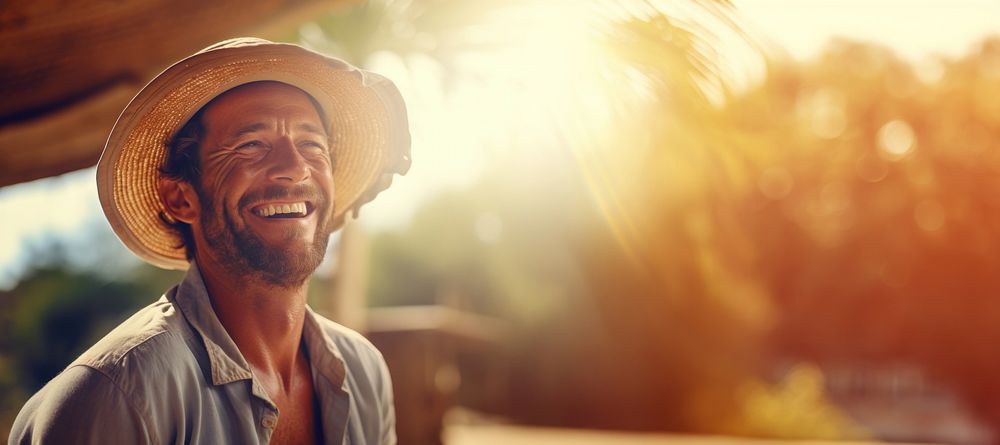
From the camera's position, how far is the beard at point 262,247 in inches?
65.6

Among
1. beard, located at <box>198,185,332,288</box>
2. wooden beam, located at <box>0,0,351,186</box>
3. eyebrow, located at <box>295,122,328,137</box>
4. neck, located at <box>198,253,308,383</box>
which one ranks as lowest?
neck, located at <box>198,253,308,383</box>

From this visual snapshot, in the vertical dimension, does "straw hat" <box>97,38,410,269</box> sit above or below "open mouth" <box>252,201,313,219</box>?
above

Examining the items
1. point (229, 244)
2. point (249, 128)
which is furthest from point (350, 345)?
point (249, 128)

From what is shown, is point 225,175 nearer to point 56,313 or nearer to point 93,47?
point 93,47

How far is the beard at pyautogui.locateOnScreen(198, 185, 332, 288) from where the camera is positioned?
1.67m

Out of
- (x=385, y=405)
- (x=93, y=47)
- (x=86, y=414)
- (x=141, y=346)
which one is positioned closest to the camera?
(x=86, y=414)

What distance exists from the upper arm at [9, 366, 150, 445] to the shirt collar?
204mm

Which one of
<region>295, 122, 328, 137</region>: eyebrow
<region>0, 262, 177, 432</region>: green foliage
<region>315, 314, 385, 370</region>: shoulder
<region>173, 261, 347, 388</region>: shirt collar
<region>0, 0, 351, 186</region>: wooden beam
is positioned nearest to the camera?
<region>173, 261, 347, 388</region>: shirt collar

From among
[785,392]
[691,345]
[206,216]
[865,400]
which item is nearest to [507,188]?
[691,345]

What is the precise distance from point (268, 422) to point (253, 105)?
59 cm

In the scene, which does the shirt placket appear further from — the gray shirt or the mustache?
the mustache

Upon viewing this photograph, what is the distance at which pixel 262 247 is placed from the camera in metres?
1.67

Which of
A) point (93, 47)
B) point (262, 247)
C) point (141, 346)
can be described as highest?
point (93, 47)

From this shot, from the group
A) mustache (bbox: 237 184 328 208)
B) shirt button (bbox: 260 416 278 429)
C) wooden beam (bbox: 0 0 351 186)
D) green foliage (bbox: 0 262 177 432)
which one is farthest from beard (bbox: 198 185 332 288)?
green foliage (bbox: 0 262 177 432)
